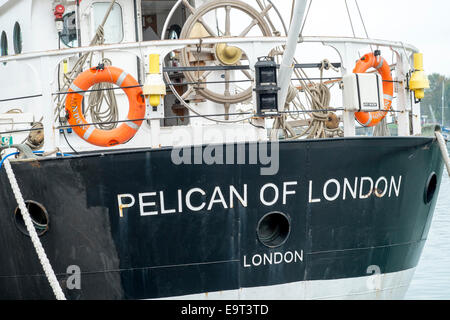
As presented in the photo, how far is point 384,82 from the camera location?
10.6 m

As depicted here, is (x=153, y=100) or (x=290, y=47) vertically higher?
(x=290, y=47)

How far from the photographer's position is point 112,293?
868 centimetres

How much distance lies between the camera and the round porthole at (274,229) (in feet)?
28.6

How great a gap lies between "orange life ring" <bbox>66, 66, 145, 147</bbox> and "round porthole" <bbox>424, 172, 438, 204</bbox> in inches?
146

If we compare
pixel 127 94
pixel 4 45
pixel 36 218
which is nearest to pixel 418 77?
pixel 127 94

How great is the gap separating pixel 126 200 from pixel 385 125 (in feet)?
13.9

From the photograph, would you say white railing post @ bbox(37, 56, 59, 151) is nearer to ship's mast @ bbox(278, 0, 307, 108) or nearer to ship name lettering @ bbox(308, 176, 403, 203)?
ship's mast @ bbox(278, 0, 307, 108)

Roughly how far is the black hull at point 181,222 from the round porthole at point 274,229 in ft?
0.21

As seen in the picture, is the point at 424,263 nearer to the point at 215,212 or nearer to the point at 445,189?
the point at 215,212

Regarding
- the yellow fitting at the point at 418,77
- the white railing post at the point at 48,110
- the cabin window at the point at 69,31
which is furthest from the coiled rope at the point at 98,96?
the yellow fitting at the point at 418,77

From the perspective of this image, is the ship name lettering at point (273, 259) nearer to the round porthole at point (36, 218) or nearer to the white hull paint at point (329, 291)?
the white hull paint at point (329, 291)

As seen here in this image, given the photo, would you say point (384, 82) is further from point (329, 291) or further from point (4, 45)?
point (4, 45)

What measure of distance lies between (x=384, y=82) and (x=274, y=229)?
2937 millimetres
